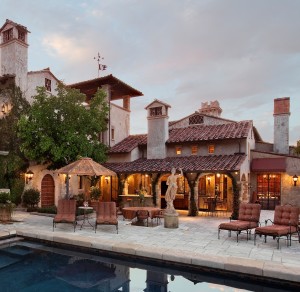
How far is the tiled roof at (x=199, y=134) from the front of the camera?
1908 cm

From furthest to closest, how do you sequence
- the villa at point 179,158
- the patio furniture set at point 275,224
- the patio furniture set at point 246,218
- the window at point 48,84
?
the window at point 48,84 < the villa at point 179,158 < the patio furniture set at point 246,218 < the patio furniture set at point 275,224

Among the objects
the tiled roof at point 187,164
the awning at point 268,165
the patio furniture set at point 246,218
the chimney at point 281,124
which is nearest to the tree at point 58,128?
the tiled roof at point 187,164

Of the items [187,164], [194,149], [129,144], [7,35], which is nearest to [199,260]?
[187,164]

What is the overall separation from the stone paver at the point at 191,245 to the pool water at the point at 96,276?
347 mm

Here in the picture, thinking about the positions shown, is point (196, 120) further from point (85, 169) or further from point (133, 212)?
point (85, 169)

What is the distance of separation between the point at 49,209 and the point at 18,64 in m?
10.9

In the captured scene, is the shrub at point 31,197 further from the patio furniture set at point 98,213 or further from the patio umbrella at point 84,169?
the patio umbrella at point 84,169

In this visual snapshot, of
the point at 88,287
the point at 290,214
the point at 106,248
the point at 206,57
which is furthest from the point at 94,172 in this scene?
the point at 206,57

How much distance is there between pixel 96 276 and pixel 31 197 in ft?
39.5

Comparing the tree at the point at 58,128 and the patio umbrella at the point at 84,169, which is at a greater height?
the tree at the point at 58,128

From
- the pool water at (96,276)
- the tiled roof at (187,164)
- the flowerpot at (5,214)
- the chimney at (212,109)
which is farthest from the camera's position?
the chimney at (212,109)

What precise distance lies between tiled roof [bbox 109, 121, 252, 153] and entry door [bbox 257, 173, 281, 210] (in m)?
4.10

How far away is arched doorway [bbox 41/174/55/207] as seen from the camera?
791 inches

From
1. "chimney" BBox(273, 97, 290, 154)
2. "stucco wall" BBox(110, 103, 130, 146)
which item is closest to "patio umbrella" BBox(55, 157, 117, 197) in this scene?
"stucco wall" BBox(110, 103, 130, 146)
